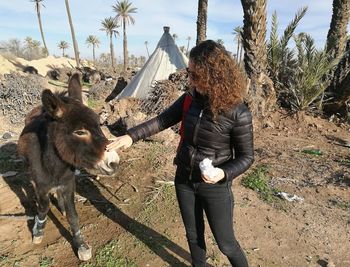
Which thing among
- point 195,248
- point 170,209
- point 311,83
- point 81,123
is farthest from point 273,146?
point 81,123

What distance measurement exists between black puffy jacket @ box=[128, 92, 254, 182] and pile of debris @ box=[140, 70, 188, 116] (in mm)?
5922

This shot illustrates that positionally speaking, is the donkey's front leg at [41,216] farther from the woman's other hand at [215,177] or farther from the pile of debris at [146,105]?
the pile of debris at [146,105]

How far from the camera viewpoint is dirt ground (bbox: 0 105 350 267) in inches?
144

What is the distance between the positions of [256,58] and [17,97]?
6.90 meters

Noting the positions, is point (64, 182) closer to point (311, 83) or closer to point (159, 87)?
point (159, 87)

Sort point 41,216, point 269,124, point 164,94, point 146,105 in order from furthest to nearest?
point 146,105 → point 164,94 → point 269,124 → point 41,216

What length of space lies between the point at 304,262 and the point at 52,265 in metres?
2.75

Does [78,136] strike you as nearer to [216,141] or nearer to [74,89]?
[74,89]

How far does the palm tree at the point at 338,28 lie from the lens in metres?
9.37

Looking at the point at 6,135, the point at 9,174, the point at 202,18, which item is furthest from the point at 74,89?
the point at 202,18

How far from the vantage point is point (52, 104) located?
9.45 ft

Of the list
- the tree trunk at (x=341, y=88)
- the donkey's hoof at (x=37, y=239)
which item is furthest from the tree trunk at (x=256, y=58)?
the donkey's hoof at (x=37, y=239)

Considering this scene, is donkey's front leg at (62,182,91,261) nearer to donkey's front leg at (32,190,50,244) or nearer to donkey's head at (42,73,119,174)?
donkey's front leg at (32,190,50,244)

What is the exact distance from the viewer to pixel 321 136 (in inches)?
310
